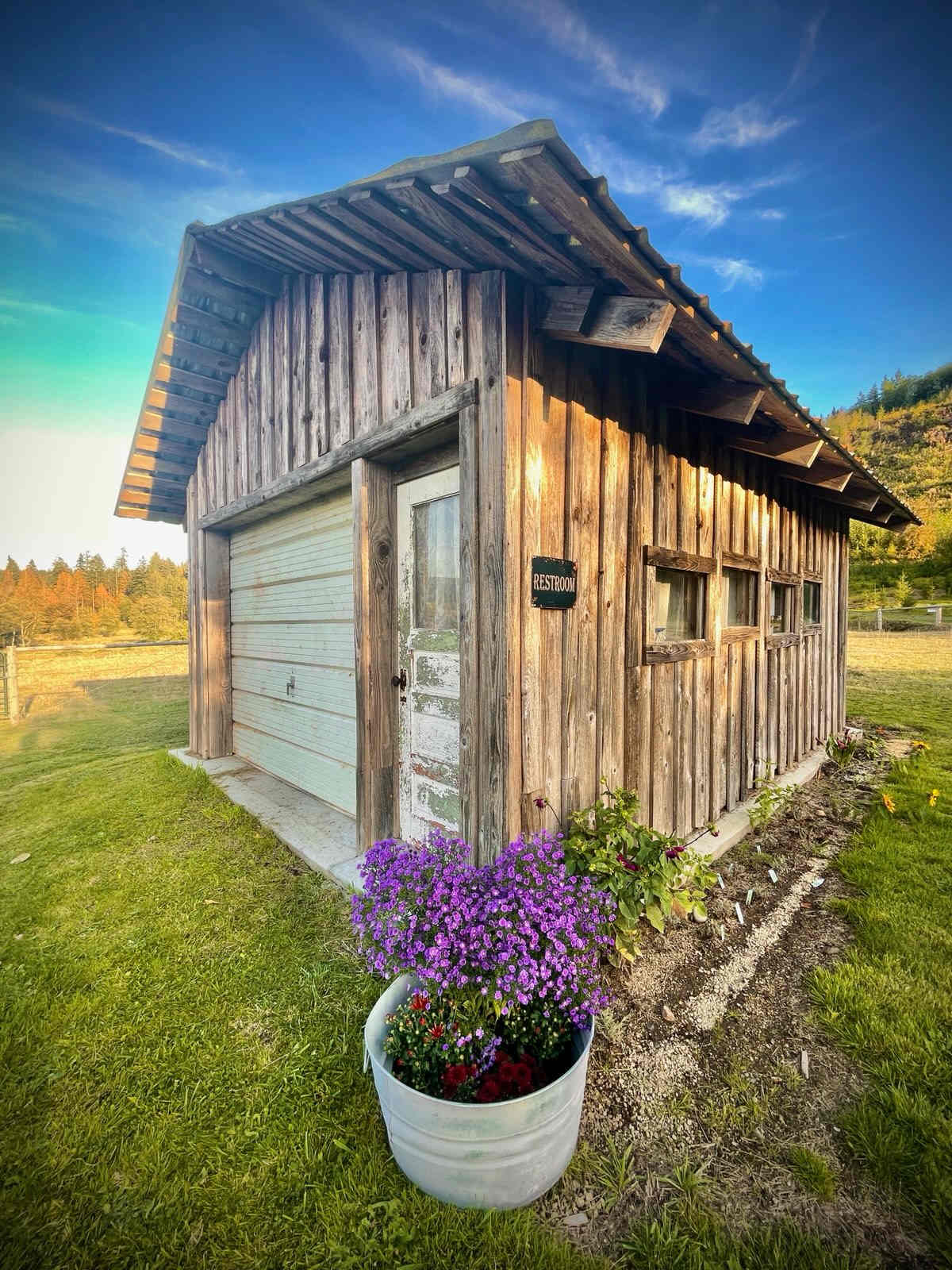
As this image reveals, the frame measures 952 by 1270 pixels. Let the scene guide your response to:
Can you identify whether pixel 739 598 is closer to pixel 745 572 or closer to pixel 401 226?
pixel 745 572

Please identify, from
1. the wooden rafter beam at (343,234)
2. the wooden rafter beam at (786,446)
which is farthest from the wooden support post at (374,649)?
the wooden rafter beam at (786,446)

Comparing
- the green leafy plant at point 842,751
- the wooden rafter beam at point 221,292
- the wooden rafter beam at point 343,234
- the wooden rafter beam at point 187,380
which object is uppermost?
the wooden rafter beam at point 221,292

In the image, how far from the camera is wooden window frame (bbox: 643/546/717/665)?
3141 millimetres

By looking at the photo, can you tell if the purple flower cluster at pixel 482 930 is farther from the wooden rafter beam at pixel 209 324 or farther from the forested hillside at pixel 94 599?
the forested hillside at pixel 94 599

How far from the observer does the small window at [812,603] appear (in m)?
6.05

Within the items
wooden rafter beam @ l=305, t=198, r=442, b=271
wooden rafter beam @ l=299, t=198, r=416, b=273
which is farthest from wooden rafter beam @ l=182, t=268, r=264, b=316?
wooden rafter beam @ l=305, t=198, r=442, b=271

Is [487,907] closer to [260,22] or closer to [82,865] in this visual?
[82,865]

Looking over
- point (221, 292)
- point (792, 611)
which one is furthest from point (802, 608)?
point (221, 292)

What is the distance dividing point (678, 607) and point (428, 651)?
1.89 meters

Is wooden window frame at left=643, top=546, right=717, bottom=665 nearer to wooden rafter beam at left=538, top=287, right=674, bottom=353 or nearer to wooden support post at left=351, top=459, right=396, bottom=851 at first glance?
wooden rafter beam at left=538, top=287, right=674, bottom=353

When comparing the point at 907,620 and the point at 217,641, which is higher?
the point at 217,641

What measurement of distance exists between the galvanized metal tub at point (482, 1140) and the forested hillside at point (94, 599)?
31372mm

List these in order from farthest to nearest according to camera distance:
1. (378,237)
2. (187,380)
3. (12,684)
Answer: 1. (12,684)
2. (187,380)
3. (378,237)

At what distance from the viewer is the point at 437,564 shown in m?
2.96
